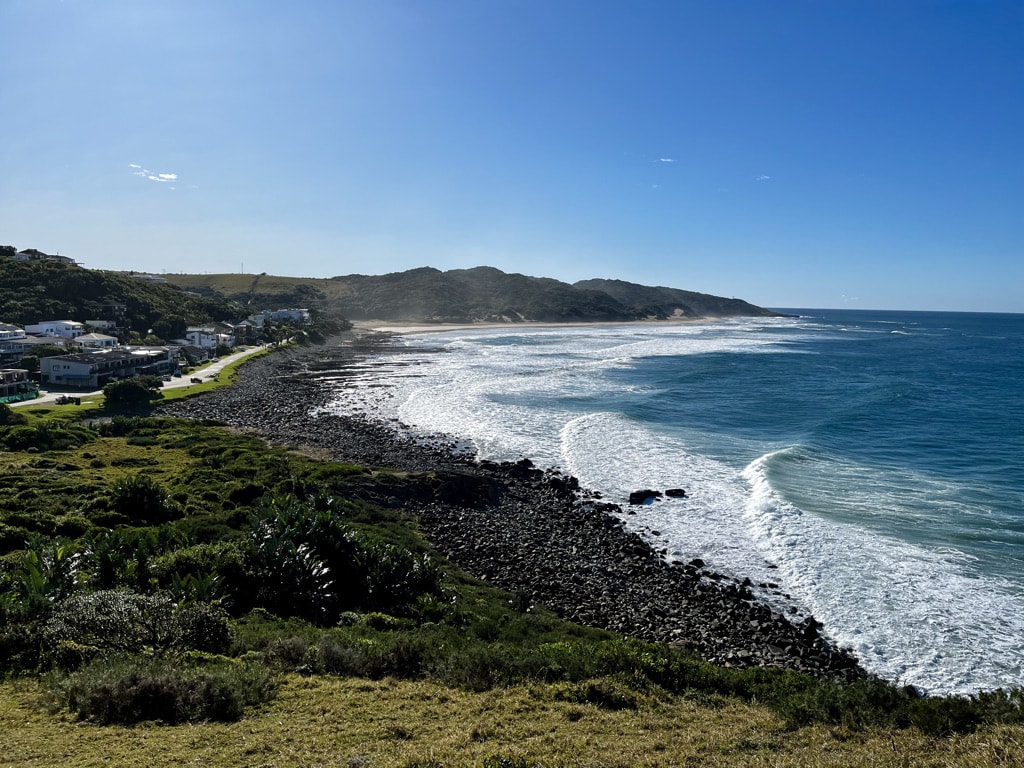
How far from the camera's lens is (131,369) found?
55344 mm

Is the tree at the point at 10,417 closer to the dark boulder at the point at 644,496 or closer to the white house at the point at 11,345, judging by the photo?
the white house at the point at 11,345

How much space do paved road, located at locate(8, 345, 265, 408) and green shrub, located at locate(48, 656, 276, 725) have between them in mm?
42390

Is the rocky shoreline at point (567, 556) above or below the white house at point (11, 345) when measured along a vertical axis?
below

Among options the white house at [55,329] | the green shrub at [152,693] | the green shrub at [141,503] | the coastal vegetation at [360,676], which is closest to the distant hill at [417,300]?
the white house at [55,329]

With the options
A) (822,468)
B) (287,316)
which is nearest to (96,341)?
(287,316)

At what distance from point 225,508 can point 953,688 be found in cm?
2179

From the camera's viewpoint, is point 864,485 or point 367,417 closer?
point 864,485

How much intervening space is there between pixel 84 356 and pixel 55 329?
20421mm

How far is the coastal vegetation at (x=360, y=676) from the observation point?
7664 mm

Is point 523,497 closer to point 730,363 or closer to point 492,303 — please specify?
point 730,363

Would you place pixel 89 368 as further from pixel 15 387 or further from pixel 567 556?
pixel 567 556

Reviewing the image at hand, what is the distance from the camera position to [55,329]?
66062 millimetres

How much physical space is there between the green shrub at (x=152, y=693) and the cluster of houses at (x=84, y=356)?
1821 inches

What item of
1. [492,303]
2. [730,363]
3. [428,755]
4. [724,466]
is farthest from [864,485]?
[492,303]
